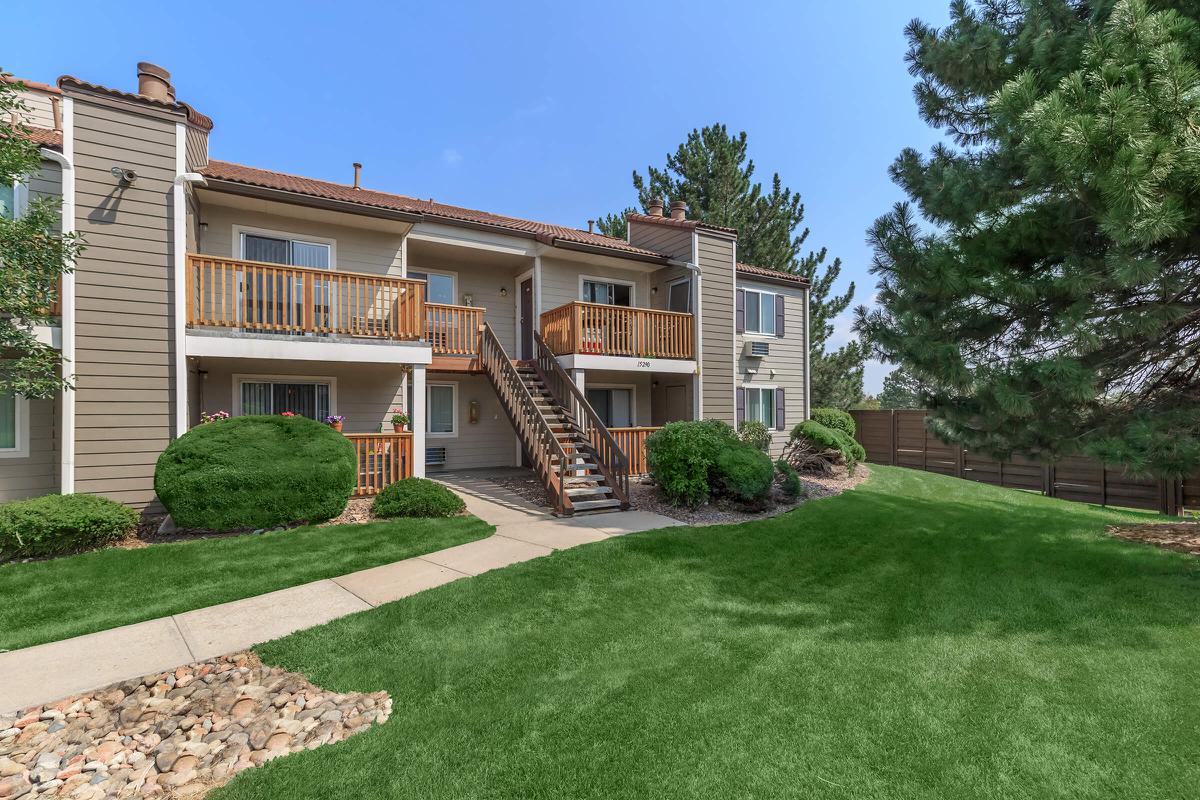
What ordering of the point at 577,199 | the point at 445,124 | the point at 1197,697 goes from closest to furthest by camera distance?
the point at 1197,697, the point at 445,124, the point at 577,199

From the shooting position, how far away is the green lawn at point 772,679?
8.60 feet

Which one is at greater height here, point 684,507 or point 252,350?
point 252,350

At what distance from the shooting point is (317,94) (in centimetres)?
1215

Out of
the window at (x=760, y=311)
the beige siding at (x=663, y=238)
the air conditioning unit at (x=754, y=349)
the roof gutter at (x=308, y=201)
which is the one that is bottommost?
the air conditioning unit at (x=754, y=349)

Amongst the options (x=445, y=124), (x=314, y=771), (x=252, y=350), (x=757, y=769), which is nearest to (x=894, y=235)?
(x=757, y=769)

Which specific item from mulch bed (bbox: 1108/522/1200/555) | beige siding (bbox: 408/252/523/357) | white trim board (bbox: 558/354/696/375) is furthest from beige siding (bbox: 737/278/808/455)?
mulch bed (bbox: 1108/522/1200/555)

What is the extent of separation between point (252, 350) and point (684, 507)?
746cm

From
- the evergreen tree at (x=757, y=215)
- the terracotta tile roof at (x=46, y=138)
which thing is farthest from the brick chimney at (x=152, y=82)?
the evergreen tree at (x=757, y=215)

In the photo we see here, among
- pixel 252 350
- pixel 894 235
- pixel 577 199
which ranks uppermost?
pixel 577 199

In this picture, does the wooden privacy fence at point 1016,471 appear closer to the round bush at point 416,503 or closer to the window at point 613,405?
the window at point 613,405

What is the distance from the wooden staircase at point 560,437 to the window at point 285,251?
11.5 ft

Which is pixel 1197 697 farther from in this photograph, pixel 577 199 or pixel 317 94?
pixel 577 199

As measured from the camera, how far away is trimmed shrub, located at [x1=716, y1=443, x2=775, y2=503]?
29.7 ft

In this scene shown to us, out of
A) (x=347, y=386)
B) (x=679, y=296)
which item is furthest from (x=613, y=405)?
(x=347, y=386)
